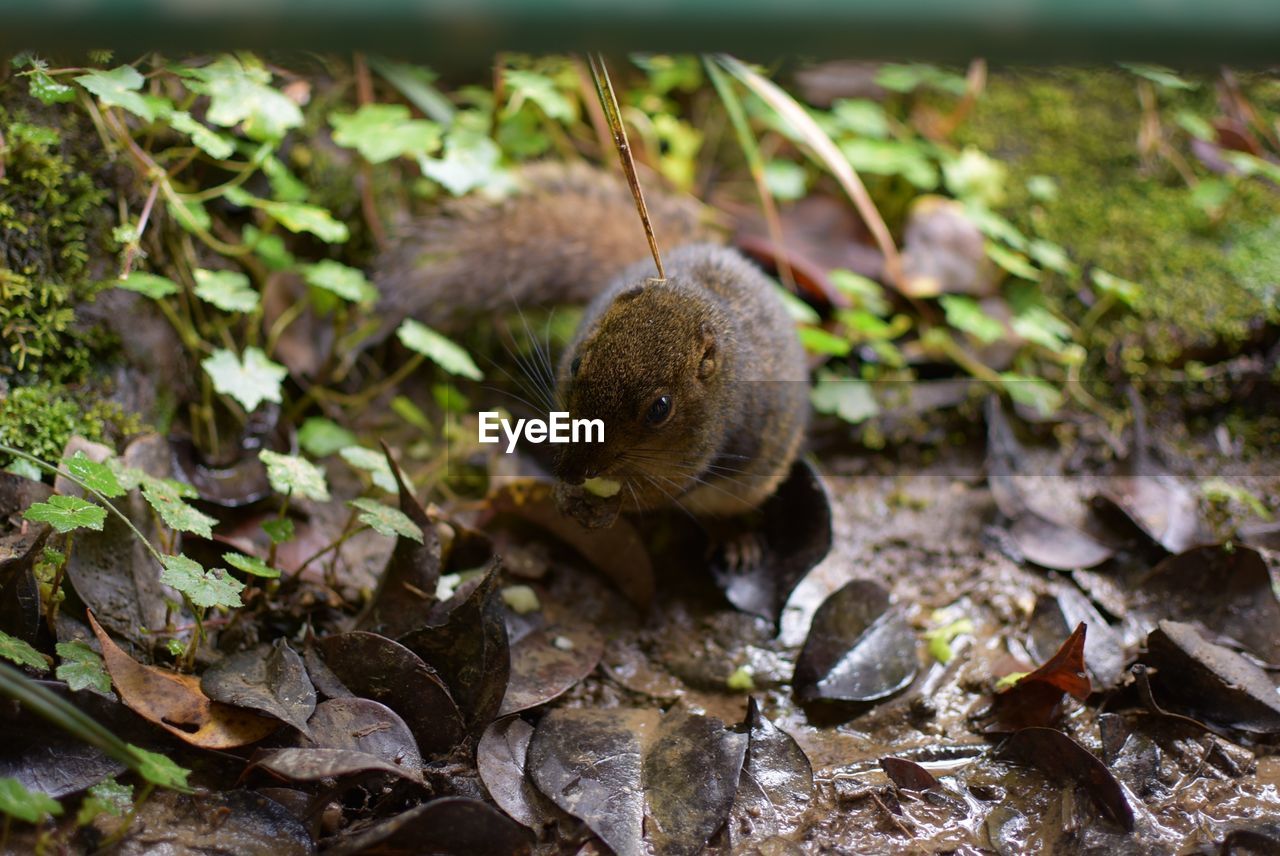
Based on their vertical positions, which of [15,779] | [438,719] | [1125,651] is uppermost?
[15,779]

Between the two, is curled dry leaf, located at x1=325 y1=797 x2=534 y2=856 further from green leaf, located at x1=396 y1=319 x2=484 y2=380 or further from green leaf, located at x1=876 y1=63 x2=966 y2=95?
green leaf, located at x1=876 y1=63 x2=966 y2=95

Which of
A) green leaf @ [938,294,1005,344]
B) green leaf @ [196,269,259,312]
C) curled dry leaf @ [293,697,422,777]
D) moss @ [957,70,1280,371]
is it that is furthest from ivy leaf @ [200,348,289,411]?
moss @ [957,70,1280,371]

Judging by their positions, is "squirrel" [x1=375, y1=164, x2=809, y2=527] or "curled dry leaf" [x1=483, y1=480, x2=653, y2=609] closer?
"squirrel" [x1=375, y1=164, x2=809, y2=527]

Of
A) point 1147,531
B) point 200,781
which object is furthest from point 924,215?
point 200,781

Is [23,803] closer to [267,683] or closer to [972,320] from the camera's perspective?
[267,683]

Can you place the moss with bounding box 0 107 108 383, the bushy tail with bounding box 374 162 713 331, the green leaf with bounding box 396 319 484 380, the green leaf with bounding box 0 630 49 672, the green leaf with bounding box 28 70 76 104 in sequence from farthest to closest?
the bushy tail with bounding box 374 162 713 331, the green leaf with bounding box 396 319 484 380, the moss with bounding box 0 107 108 383, the green leaf with bounding box 28 70 76 104, the green leaf with bounding box 0 630 49 672

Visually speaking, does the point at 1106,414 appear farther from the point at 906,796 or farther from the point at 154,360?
the point at 154,360

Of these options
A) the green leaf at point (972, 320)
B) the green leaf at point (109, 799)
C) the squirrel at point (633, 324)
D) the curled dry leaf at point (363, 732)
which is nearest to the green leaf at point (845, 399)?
the squirrel at point (633, 324)
